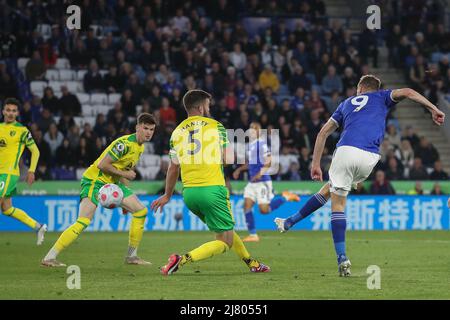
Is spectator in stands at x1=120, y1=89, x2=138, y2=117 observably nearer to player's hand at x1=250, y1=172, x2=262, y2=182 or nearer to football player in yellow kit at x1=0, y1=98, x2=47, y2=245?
player's hand at x1=250, y1=172, x2=262, y2=182

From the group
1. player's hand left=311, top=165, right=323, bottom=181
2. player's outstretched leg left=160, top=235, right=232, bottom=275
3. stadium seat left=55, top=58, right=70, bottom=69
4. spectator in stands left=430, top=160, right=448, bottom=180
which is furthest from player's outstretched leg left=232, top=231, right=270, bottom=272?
stadium seat left=55, top=58, right=70, bottom=69

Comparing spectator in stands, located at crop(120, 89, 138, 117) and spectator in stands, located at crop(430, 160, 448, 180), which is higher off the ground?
spectator in stands, located at crop(120, 89, 138, 117)

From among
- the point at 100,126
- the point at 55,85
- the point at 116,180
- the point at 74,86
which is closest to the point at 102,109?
the point at 74,86

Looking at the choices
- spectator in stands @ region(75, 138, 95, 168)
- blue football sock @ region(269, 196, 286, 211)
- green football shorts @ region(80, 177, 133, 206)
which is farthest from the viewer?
spectator in stands @ region(75, 138, 95, 168)

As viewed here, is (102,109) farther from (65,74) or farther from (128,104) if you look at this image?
(65,74)

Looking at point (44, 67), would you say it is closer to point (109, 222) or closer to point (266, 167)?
point (109, 222)

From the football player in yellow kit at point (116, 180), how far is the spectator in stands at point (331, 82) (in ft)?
49.6

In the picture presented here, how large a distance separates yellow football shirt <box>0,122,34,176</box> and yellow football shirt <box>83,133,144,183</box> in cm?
377

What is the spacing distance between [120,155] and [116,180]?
1.76 feet

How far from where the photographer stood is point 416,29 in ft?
99.2

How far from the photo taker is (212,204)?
10.7 m

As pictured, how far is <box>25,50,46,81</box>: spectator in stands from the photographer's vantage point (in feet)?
82.6
